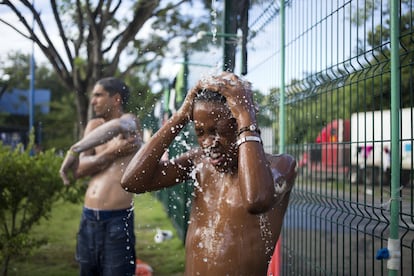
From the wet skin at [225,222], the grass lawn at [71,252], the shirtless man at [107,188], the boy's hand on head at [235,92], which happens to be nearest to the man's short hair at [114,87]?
the shirtless man at [107,188]

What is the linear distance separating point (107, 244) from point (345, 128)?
6.16 feet

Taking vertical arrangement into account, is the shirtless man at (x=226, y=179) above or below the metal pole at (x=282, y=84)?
below

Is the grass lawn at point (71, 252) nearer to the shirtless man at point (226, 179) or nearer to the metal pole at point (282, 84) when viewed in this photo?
the metal pole at point (282, 84)

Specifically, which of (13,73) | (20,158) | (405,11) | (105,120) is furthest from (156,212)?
(405,11)

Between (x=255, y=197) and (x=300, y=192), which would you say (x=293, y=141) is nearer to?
(x=300, y=192)

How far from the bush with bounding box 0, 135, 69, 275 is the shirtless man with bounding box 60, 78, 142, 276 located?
1.26 meters

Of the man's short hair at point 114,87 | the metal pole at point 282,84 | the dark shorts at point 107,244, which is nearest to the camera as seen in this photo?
the metal pole at point 282,84

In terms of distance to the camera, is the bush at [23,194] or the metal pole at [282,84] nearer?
the metal pole at [282,84]

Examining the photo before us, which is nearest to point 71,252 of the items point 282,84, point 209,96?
point 282,84

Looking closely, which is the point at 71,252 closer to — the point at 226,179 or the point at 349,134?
the point at 349,134

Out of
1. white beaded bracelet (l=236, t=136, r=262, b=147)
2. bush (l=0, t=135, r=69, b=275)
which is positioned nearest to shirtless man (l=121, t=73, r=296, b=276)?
white beaded bracelet (l=236, t=136, r=262, b=147)

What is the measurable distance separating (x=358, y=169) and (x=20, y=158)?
3551 mm

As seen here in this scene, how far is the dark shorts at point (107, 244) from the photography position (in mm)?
3627

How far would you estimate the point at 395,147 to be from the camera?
2.12m
